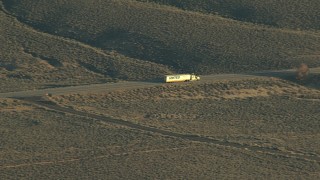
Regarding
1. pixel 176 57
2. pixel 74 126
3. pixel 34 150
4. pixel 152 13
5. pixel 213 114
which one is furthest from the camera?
pixel 152 13

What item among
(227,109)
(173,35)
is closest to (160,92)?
(227,109)

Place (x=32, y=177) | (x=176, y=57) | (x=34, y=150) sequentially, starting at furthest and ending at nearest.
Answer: (x=176, y=57) → (x=34, y=150) → (x=32, y=177)

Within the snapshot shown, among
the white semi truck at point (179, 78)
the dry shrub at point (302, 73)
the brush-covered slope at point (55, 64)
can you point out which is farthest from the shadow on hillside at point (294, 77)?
the brush-covered slope at point (55, 64)

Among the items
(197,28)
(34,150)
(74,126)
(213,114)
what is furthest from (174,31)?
(34,150)

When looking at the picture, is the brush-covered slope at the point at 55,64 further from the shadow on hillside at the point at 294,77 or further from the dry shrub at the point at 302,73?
the dry shrub at the point at 302,73

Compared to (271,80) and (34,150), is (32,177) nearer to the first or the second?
(34,150)

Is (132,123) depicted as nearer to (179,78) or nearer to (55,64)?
(179,78)
